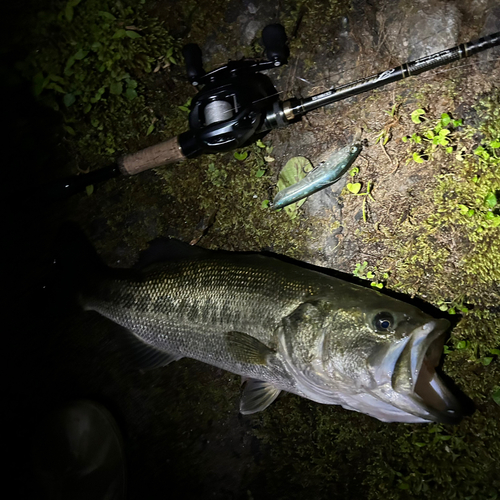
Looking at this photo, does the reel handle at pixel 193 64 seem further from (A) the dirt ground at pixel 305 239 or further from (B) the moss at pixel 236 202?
(B) the moss at pixel 236 202

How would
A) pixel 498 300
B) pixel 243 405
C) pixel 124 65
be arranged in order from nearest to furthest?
→ 1. pixel 498 300
2. pixel 243 405
3. pixel 124 65

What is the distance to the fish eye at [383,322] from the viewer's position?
6.29ft

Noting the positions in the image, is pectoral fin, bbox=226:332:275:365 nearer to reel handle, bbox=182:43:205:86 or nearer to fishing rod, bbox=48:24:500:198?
fishing rod, bbox=48:24:500:198

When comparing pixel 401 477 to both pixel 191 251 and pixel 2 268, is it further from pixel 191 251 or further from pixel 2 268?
pixel 2 268

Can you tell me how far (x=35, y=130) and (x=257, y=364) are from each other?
2.58 m

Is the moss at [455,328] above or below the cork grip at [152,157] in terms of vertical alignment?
below

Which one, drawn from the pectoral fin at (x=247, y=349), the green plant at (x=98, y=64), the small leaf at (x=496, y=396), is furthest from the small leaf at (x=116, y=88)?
the small leaf at (x=496, y=396)

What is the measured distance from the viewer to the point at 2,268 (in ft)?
10.1

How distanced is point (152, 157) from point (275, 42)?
1132mm

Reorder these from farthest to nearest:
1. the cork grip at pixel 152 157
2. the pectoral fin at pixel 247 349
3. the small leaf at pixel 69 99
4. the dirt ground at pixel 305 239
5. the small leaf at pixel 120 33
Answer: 1. the small leaf at pixel 69 99
2. the small leaf at pixel 120 33
3. the cork grip at pixel 152 157
4. the dirt ground at pixel 305 239
5. the pectoral fin at pixel 247 349

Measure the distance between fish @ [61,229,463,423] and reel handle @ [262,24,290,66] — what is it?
1321 mm

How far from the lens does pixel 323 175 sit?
2527mm

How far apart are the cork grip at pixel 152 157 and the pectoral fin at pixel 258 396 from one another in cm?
163

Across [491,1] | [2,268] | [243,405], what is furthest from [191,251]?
[491,1]
